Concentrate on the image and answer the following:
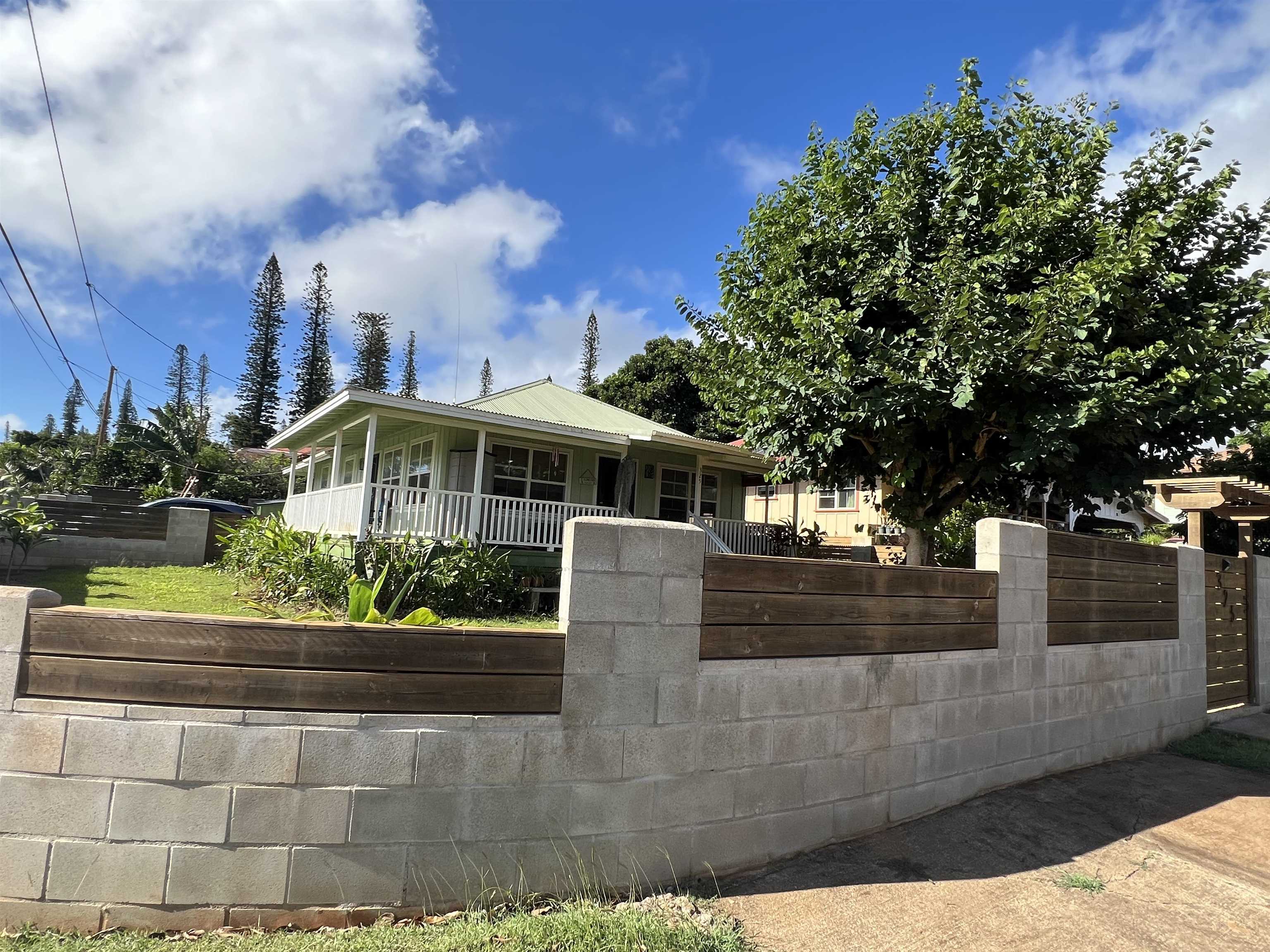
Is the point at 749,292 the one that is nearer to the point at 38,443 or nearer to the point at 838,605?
the point at 838,605

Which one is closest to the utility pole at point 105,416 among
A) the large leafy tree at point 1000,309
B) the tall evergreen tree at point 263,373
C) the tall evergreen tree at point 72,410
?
the tall evergreen tree at point 263,373

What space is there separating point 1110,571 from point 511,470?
11.0m

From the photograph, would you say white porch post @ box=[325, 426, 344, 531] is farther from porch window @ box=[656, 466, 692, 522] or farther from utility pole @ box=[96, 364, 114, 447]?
utility pole @ box=[96, 364, 114, 447]

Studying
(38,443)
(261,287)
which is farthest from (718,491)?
(261,287)

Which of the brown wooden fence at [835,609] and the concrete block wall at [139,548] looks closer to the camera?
the brown wooden fence at [835,609]

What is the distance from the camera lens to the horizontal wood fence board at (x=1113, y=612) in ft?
19.0

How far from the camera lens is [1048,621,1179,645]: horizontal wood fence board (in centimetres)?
575

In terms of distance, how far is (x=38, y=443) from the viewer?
33.0 meters

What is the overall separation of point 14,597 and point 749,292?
9.37 metres

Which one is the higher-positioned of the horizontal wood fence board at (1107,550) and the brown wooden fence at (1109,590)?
the horizontal wood fence board at (1107,550)

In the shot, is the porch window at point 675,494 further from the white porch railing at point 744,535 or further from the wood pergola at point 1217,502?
the wood pergola at point 1217,502

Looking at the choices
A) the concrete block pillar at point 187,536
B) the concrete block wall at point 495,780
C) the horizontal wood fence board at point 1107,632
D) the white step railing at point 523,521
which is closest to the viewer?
the concrete block wall at point 495,780

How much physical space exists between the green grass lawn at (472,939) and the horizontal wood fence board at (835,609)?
4.73 ft

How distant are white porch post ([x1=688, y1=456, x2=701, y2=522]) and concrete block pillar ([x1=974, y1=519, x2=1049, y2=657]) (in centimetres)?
993
